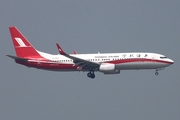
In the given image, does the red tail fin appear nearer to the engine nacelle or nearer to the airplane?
the airplane

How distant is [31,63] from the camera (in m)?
85.2

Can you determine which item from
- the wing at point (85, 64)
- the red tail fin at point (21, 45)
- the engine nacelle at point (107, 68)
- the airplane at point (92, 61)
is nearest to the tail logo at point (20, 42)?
the red tail fin at point (21, 45)

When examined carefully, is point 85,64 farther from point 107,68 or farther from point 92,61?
point 107,68

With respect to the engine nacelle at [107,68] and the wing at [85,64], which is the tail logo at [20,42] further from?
the engine nacelle at [107,68]

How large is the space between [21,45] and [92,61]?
14888mm

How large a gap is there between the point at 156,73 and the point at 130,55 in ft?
19.4

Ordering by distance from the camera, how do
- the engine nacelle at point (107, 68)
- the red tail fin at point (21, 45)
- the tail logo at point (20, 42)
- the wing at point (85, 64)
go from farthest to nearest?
the tail logo at point (20, 42)
the red tail fin at point (21, 45)
the engine nacelle at point (107, 68)
the wing at point (85, 64)

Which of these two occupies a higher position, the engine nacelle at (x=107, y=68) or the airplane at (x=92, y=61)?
the airplane at (x=92, y=61)

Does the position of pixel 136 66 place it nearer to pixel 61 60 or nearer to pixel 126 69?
pixel 126 69

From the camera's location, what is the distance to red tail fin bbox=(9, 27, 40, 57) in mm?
87312

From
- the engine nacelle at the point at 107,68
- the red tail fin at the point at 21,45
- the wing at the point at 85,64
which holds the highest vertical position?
the red tail fin at the point at 21,45

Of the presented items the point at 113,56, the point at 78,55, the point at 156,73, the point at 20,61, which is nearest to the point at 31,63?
the point at 20,61

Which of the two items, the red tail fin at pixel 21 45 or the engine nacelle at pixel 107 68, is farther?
the red tail fin at pixel 21 45

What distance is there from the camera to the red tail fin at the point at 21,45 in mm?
87312
